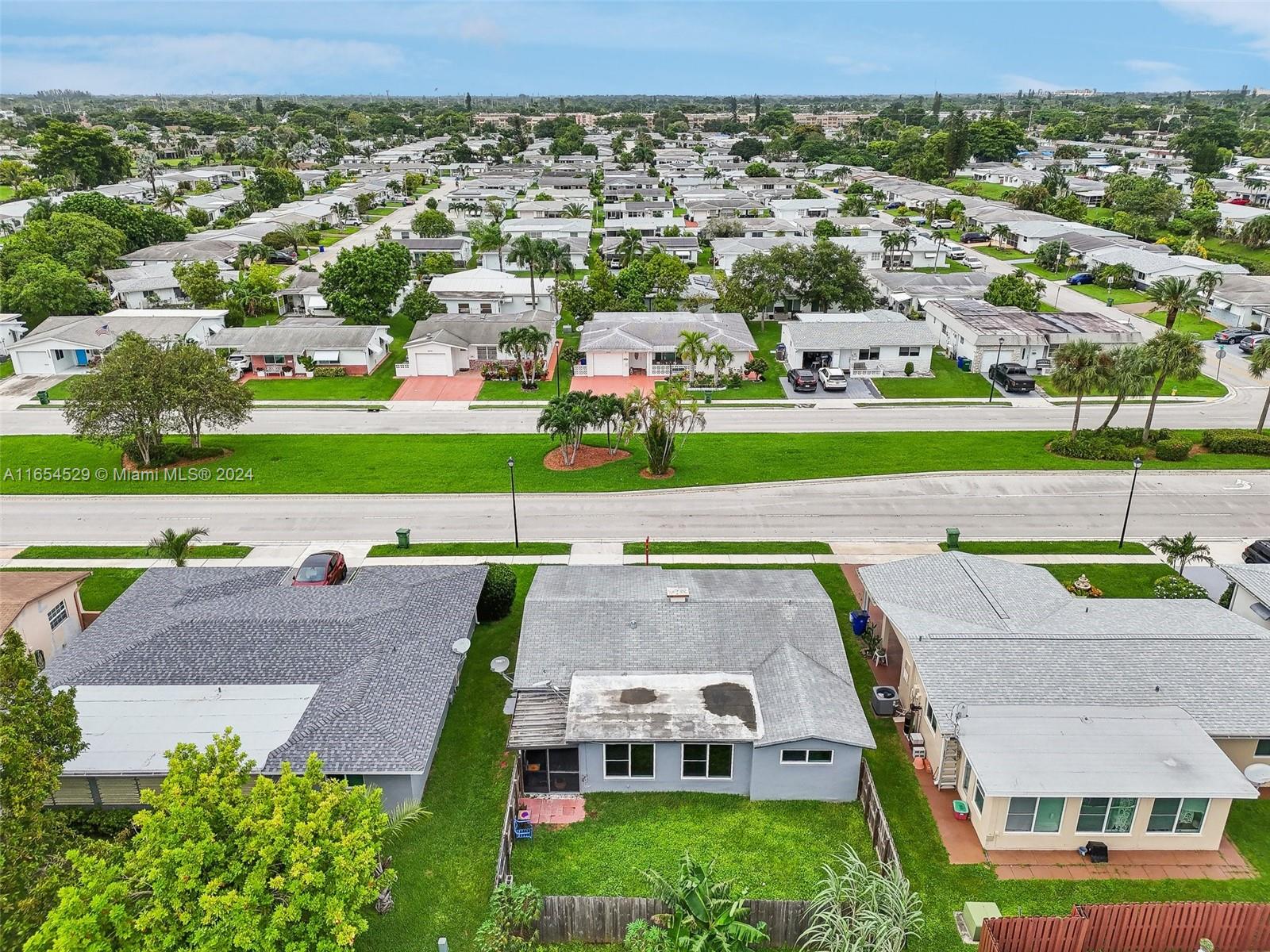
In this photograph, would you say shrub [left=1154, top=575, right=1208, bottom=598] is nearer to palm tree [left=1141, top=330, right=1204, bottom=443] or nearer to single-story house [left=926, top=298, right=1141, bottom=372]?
palm tree [left=1141, top=330, right=1204, bottom=443]

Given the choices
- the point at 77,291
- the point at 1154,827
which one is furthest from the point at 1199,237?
the point at 77,291

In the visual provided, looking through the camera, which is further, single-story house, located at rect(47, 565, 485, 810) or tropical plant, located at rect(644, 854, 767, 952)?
single-story house, located at rect(47, 565, 485, 810)

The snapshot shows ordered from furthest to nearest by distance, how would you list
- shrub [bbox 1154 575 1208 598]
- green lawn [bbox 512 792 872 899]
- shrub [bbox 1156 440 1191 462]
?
shrub [bbox 1156 440 1191 462], shrub [bbox 1154 575 1208 598], green lawn [bbox 512 792 872 899]

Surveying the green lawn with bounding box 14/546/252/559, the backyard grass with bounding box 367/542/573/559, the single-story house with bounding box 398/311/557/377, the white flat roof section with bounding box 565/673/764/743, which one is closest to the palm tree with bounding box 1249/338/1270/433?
the backyard grass with bounding box 367/542/573/559

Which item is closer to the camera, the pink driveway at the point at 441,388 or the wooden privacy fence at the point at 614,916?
the wooden privacy fence at the point at 614,916

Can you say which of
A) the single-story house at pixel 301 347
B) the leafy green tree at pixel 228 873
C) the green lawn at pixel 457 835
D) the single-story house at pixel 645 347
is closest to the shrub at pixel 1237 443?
the single-story house at pixel 645 347

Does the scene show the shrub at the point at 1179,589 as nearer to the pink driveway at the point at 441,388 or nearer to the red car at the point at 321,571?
the red car at the point at 321,571

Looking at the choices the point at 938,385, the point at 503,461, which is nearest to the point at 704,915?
the point at 503,461
